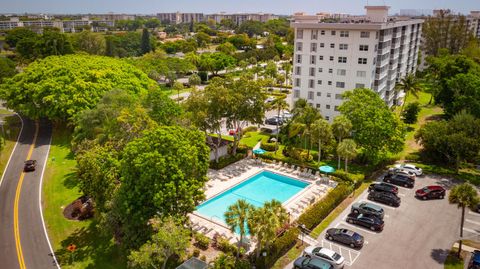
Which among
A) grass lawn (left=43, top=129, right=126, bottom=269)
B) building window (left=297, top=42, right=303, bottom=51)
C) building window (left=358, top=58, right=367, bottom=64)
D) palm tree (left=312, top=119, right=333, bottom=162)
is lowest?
grass lawn (left=43, top=129, right=126, bottom=269)

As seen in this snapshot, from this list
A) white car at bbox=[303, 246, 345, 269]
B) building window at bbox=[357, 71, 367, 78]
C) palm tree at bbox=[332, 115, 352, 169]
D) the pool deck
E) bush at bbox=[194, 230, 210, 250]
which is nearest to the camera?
white car at bbox=[303, 246, 345, 269]

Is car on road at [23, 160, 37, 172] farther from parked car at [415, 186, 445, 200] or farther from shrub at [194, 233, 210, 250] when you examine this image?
parked car at [415, 186, 445, 200]

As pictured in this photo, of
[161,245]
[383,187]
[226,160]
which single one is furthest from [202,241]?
[383,187]

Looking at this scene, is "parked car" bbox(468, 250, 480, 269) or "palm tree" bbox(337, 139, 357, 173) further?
"palm tree" bbox(337, 139, 357, 173)

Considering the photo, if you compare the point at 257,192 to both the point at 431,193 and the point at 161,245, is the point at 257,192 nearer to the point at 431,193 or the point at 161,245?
the point at 431,193

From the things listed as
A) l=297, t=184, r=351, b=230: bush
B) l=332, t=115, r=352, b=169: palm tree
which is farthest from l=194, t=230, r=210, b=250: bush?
l=332, t=115, r=352, b=169: palm tree

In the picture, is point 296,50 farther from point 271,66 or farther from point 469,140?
point 271,66
